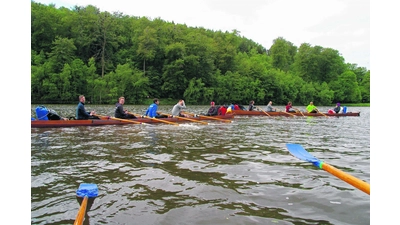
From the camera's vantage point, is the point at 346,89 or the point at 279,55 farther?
the point at 279,55

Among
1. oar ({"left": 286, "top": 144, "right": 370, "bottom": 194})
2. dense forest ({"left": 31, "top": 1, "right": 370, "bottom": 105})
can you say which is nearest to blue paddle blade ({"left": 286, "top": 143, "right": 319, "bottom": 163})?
oar ({"left": 286, "top": 144, "right": 370, "bottom": 194})

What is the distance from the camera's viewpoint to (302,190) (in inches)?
241

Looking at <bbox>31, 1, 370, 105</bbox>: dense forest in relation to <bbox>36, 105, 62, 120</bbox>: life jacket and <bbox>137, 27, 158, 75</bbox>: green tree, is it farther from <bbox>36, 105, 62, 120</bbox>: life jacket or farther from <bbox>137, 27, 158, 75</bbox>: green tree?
<bbox>36, 105, 62, 120</bbox>: life jacket

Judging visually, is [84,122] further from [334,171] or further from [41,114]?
[334,171]

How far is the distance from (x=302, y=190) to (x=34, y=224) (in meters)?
4.82

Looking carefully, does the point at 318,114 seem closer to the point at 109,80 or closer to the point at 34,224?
the point at 34,224

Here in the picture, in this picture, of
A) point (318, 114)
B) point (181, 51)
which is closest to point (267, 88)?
point (181, 51)

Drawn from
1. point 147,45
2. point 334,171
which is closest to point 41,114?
point 334,171

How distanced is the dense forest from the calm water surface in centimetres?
4906

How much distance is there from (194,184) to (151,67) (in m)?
67.1

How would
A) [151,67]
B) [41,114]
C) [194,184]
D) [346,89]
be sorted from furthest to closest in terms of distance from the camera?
[346,89]
[151,67]
[41,114]
[194,184]

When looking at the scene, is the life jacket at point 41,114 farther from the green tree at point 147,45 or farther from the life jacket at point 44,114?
the green tree at point 147,45

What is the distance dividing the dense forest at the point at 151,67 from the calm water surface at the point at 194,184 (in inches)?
1932

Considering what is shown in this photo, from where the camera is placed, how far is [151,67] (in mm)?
71312
